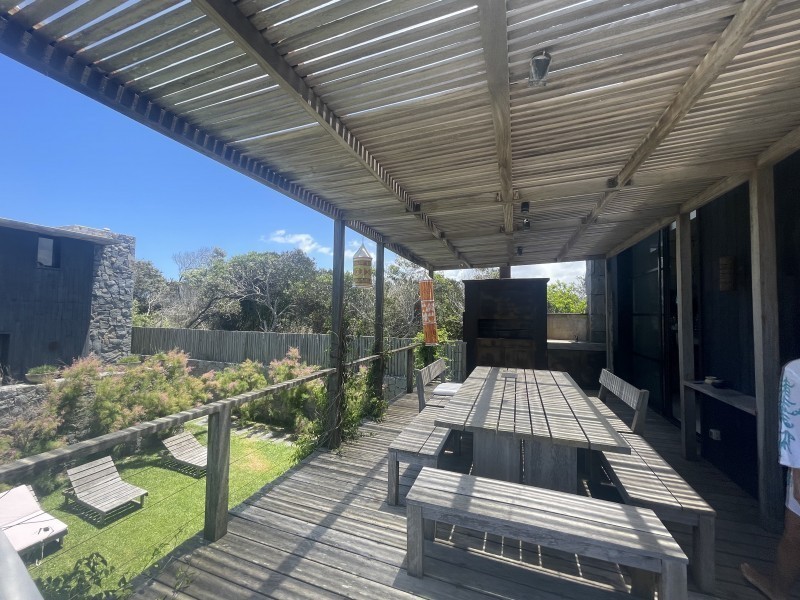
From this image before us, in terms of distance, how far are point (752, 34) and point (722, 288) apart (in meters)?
2.31

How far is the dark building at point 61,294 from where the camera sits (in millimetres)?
8328

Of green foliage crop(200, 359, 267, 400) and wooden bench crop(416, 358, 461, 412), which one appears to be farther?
green foliage crop(200, 359, 267, 400)

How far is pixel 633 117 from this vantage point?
205 cm

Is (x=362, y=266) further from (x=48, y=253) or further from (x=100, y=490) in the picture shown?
(x=48, y=253)

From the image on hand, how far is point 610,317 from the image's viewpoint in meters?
5.96

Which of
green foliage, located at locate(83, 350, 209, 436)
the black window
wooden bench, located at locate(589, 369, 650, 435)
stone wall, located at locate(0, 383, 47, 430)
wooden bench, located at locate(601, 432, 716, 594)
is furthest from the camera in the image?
the black window

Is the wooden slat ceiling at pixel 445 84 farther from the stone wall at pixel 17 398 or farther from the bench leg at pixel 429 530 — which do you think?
the stone wall at pixel 17 398

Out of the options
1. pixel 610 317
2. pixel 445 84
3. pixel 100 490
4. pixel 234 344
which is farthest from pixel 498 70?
pixel 234 344

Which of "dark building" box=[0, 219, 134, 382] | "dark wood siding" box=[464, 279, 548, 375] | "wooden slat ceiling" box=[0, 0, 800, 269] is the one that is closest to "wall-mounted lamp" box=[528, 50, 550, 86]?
"wooden slat ceiling" box=[0, 0, 800, 269]

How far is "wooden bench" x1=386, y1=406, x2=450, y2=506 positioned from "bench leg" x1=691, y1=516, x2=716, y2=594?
4.50ft

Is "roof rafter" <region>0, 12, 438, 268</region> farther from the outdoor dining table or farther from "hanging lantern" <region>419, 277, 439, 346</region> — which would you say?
"hanging lantern" <region>419, 277, 439, 346</region>

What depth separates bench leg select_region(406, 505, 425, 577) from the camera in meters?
1.74

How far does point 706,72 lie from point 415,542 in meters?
2.73

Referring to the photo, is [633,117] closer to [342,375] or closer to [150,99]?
[150,99]
